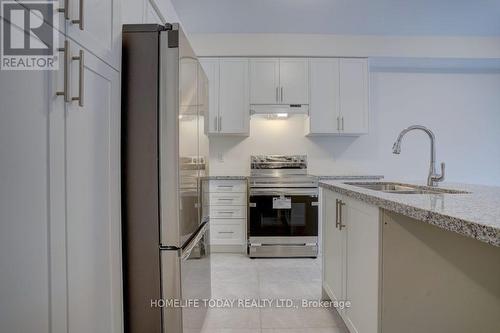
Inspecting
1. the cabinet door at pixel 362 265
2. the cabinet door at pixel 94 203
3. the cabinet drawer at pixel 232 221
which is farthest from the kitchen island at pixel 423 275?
the cabinet drawer at pixel 232 221

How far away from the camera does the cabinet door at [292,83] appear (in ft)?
11.6

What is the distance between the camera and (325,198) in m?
2.03

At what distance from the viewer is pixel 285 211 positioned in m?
3.21

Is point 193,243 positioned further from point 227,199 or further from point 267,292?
point 227,199

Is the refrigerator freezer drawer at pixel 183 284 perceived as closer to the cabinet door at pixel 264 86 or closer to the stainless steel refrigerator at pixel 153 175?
the stainless steel refrigerator at pixel 153 175

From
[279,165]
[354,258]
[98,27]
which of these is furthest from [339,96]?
[98,27]

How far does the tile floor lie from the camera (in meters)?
1.82

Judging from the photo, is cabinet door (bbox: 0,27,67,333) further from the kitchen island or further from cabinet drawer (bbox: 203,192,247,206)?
cabinet drawer (bbox: 203,192,247,206)

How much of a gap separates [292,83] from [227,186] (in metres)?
1.53

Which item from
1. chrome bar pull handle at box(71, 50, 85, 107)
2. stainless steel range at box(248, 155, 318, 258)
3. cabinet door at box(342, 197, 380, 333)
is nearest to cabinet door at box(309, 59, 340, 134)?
stainless steel range at box(248, 155, 318, 258)

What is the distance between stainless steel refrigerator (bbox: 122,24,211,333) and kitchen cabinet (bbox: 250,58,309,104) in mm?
2224

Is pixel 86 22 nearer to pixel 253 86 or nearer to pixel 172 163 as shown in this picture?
pixel 172 163

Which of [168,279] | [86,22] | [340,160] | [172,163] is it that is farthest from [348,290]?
[340,160]

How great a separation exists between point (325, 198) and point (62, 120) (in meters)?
1.67
